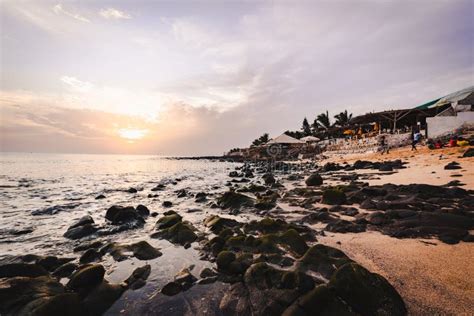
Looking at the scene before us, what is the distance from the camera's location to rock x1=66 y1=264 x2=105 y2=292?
137 inches

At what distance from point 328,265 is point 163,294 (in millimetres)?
2619

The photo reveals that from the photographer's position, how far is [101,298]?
3285 millimetres

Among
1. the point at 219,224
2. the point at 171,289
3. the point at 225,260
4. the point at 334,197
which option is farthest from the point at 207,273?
the point at 334,197

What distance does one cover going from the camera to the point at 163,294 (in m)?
3.48

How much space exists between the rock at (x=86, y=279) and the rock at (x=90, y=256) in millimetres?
1413

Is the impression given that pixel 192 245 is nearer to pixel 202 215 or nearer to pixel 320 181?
pixel 202 215

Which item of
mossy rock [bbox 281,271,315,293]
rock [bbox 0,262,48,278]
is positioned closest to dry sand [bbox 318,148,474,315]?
mossy rock [bbox 281,271,315,293]

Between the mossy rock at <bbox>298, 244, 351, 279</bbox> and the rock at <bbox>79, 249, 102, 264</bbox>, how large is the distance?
14.2ft

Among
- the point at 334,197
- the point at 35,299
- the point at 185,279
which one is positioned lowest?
the point at 185,279

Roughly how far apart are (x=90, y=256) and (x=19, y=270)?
4.59ft

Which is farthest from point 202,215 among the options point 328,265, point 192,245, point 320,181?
point 320,181

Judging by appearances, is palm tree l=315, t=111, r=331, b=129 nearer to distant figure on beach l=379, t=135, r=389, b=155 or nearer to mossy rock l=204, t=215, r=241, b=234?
distant figure on beach l=379, t=135, r=389, b=155

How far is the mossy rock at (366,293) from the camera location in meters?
2.64

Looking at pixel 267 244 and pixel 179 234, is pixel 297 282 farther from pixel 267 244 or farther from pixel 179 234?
pixel 179 234
